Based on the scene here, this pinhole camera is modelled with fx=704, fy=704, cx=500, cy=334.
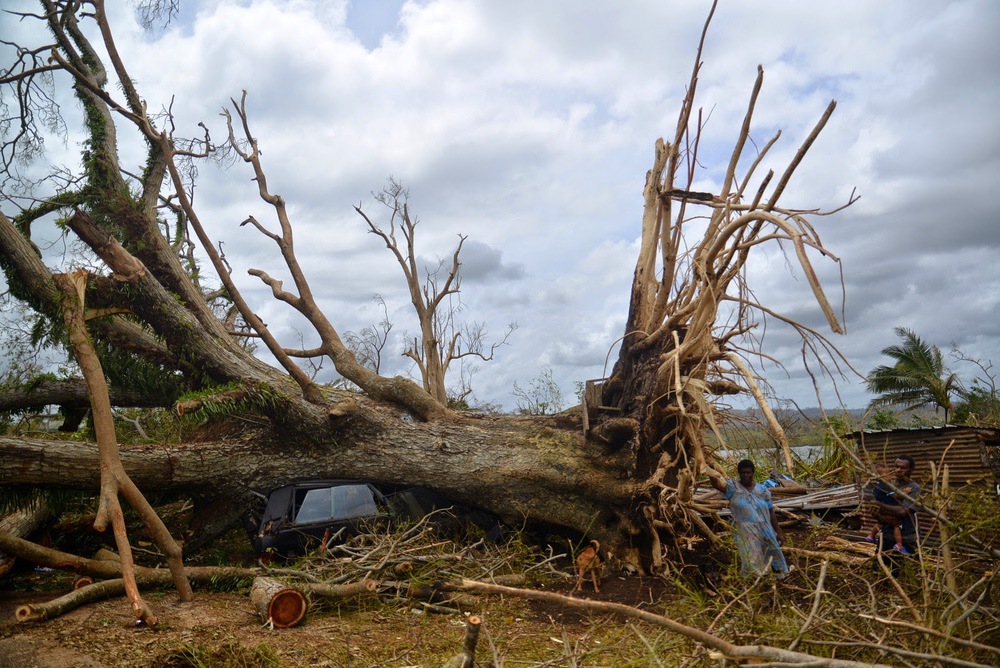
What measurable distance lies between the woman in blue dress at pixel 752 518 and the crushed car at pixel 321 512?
10.7 feet

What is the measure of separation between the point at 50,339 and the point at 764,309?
814 cm

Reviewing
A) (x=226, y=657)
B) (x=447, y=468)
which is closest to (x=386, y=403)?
(x=447, y=468)

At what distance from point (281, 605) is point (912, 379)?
22.2 m

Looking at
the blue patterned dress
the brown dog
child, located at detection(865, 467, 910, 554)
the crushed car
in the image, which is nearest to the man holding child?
child, located at detection(865, 467, 910, 554)

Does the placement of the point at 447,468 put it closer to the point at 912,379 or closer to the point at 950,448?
the point at 950,448

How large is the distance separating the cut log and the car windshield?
2.08 metres

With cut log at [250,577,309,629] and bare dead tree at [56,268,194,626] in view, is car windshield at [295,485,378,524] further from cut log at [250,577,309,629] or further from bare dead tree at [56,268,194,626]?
cut log at [250,577,309,629]

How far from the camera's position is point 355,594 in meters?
6.80

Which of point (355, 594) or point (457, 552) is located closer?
point (355, 594)

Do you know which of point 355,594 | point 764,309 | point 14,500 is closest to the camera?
point 764,309

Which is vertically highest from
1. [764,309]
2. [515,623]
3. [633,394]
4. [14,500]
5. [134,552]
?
[764,309]

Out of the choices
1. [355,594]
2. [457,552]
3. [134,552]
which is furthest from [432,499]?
[134,552]

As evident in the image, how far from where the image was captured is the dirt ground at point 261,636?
17.2ft

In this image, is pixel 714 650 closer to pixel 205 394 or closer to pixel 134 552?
pixel 205 394
